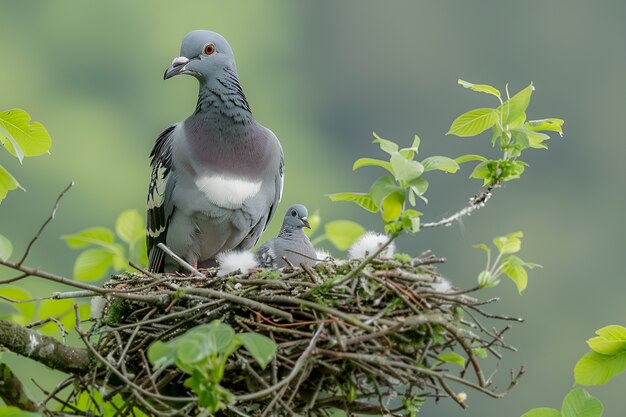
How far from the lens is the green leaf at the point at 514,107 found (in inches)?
130

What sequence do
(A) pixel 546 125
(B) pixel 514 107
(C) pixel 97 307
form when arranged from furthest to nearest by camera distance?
(C) pixel 97 307
(A) pixel 546 125
(B) pixel 514 107

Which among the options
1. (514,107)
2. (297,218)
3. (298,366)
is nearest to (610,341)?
(514,107)

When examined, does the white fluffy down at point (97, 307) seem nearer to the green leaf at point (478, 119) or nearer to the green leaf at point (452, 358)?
the green leaf at point (452, 358)

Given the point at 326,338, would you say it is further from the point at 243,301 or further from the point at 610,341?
the point at 610,341

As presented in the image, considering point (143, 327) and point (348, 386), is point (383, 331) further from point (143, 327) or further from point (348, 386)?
point (143, 327)

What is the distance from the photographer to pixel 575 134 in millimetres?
38062

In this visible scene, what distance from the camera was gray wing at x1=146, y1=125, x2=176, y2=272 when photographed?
5.12 m

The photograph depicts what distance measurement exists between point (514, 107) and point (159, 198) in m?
2.32

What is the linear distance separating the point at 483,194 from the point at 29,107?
74.0 ft

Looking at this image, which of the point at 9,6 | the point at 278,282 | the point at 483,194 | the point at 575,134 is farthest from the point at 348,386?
the point at 575,134

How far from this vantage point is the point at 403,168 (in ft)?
9.75

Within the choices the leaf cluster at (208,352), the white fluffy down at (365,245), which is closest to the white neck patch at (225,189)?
the white fluffy down at (365,245)

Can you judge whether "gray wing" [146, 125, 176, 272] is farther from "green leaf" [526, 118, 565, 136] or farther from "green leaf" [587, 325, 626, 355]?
"green leaf" [587, 325, 626, 355]

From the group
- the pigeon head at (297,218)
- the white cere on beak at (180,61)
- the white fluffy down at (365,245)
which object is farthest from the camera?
the white cere on beak at (180,61)
